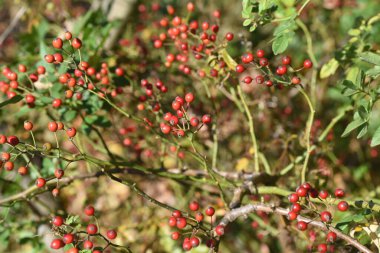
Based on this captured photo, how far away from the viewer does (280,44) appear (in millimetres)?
1442

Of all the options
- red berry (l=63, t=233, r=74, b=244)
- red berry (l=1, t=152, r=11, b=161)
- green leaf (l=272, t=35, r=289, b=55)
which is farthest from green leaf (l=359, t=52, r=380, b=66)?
red berry (l=1, t=152, r=11, b=161)

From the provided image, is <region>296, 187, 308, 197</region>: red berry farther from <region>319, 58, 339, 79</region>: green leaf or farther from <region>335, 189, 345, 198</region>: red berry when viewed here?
<region>319, 58, 339, 79</region>: green leaf

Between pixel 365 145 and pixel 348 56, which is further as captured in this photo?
pixel 365 145

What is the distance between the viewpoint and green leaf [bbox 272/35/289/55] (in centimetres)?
143

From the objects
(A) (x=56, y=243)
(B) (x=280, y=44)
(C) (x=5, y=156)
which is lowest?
(A) (x=56, y=243)

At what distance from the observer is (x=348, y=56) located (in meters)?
1.80

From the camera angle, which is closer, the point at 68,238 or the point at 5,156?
the point at 68,238

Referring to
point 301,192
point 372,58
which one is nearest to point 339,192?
point 301,192

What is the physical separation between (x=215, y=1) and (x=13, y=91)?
9.79ft

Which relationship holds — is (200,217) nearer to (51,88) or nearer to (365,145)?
(51,88)

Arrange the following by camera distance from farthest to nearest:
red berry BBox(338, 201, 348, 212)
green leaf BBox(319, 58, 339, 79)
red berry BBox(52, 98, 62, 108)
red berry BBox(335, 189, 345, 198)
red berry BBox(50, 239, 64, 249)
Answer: green leaf BBox(319, 58, 339, 79)
red berry BBox(52, 98, 62, 108)
red berry BBox(335, 189, 345, 198)
red berry BBox(338, 201, 348, 212)
red berry BBox(50, 239, 64, 249)

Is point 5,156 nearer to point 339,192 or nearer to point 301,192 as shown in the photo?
point 301,192

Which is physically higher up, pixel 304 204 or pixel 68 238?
pixel 304 204

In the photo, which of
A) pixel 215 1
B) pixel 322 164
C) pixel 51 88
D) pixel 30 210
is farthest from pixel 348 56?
pixel 215 1
